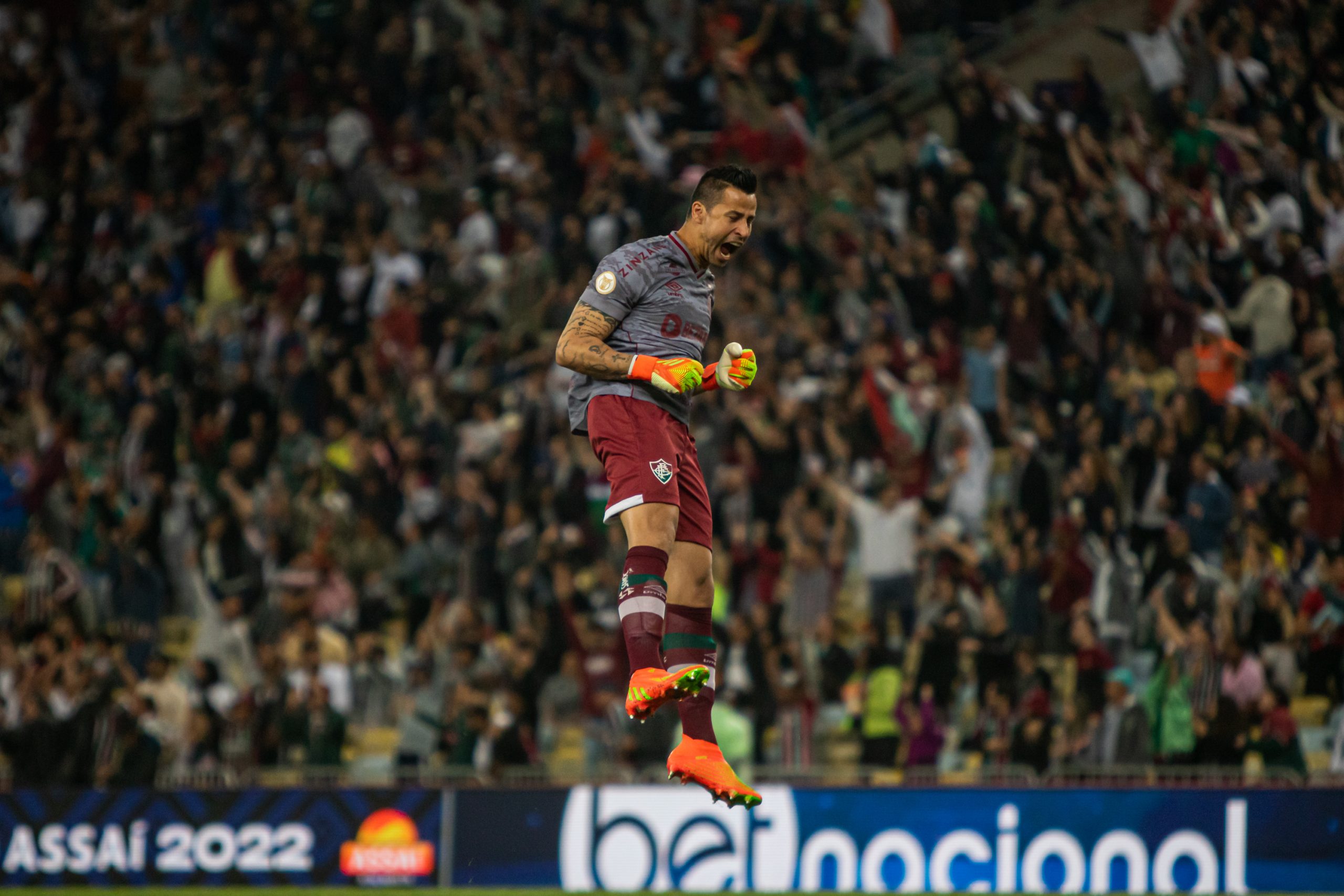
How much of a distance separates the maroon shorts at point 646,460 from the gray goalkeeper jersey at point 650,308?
72 millimetres

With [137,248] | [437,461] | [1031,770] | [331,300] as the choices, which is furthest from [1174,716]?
[137,248]

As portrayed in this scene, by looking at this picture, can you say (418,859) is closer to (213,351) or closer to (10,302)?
(213,351)

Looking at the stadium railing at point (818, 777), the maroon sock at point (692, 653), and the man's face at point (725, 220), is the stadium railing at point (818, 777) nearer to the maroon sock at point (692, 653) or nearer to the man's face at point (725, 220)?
the maroon sock at point (692, 653)

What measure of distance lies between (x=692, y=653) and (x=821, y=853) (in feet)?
25.0

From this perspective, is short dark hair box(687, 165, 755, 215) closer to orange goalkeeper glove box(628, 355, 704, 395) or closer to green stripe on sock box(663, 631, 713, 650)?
orange goalkeeper glove box(628, 355, 704, 395)

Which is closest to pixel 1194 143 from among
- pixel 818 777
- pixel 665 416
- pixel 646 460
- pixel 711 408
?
pixel 711 408

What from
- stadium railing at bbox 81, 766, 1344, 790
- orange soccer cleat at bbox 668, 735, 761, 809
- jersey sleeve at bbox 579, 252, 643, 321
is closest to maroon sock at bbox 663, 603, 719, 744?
orange soccer cleat at bbox 668, 735, 761, 809

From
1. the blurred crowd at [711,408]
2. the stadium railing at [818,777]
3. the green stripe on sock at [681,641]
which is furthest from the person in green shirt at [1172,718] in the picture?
the green stripe on sock at [681,641]

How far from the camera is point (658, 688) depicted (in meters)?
7.98

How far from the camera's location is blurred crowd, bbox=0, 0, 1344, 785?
642 inches

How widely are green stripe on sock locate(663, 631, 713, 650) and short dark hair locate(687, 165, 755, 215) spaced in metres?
2.03

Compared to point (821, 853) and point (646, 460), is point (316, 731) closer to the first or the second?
point (821, 853)

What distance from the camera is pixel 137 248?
23.6m

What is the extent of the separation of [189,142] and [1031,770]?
1483 centimetres
